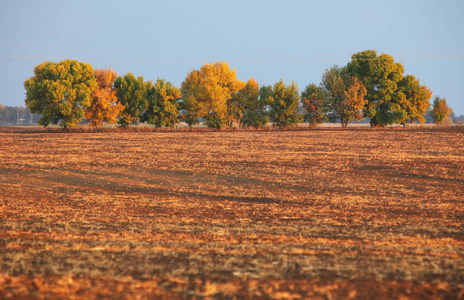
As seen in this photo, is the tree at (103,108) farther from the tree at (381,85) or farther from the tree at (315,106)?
the tree at (381,85)

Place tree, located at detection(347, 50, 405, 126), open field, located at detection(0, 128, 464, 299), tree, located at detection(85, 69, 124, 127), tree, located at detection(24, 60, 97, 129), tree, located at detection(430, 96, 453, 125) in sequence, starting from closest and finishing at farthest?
open field, located at detection(0, 128, 464, 299) < tree, located at detection(24, 60, 97, 129) < tree, located at detection(85, 69, 124, 127) < tree, located at detection(347, 50, 405, 126) < tree, located at detection(430, 96, 453, 125)

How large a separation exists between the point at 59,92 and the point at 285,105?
1632 inches

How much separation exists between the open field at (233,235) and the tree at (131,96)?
202 ft

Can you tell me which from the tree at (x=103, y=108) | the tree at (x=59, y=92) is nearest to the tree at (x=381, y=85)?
the tree at (x=103, y=108)

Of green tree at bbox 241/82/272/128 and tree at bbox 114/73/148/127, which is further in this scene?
green tree at bbox 241/82/272/128

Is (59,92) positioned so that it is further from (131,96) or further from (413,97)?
(413,97)

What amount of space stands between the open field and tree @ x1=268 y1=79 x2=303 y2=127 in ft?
220

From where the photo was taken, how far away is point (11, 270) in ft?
20.6

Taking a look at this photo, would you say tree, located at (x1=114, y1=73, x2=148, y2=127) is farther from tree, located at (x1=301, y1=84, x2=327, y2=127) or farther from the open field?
the open field

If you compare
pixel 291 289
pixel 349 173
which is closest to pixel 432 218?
pixel 291 289

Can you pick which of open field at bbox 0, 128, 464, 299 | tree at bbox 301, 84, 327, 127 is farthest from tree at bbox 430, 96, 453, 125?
open field at bbox 0, 128, 464, 299

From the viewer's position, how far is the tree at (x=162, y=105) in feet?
261

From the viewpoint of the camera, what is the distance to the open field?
5719 mm

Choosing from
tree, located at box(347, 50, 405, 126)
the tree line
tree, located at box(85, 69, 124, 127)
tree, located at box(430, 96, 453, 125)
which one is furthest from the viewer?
tree, located at box(430, 96, 453, 125)
